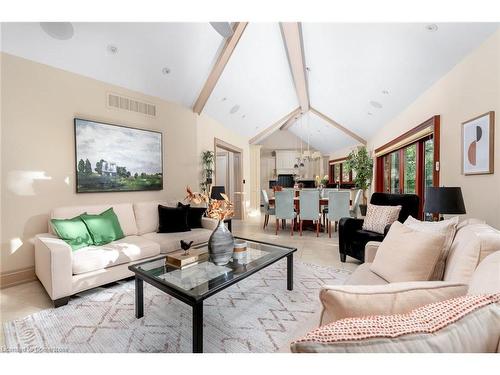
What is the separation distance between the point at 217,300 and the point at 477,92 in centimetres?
323

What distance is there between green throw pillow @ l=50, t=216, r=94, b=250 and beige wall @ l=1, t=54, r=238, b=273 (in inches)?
22.4

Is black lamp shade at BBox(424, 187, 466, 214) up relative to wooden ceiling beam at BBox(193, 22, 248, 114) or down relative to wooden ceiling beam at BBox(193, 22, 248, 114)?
down

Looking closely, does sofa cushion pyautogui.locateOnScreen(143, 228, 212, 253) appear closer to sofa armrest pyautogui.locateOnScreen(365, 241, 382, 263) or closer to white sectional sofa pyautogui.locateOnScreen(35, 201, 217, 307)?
white sectional sofa pyautogui.locateOnScreen(35, 201, 217, 307)

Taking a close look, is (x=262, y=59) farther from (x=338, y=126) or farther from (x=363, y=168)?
(x=363, y=168)

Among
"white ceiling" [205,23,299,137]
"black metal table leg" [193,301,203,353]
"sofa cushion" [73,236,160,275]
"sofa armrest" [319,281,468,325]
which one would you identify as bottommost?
"black metal table leg" [193,301,203,353]

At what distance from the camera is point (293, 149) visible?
10164mm

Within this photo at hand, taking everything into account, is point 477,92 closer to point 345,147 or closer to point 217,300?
point 217,300

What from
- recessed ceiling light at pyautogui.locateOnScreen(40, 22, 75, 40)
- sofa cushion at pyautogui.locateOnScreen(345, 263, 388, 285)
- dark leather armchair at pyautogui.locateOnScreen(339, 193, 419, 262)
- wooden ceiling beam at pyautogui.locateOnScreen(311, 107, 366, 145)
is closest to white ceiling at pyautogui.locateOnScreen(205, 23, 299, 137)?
wooden ceiling beam at pyautogui.locateOnScreen(311, 107, 366, 145)

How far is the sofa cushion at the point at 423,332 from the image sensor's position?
1.74 ft

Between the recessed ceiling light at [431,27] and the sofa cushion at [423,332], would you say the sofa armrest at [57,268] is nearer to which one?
the sofa cushion at [423,332]

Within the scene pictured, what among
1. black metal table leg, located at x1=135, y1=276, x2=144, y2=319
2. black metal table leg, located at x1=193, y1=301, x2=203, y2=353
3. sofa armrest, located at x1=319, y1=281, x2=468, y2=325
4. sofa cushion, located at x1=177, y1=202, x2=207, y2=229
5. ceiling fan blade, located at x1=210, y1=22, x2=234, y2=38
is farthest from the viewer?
sofa cushion, located at x1=177, y1=202, x2=207, y2=229

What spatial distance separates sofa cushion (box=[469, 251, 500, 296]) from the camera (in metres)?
0.85
